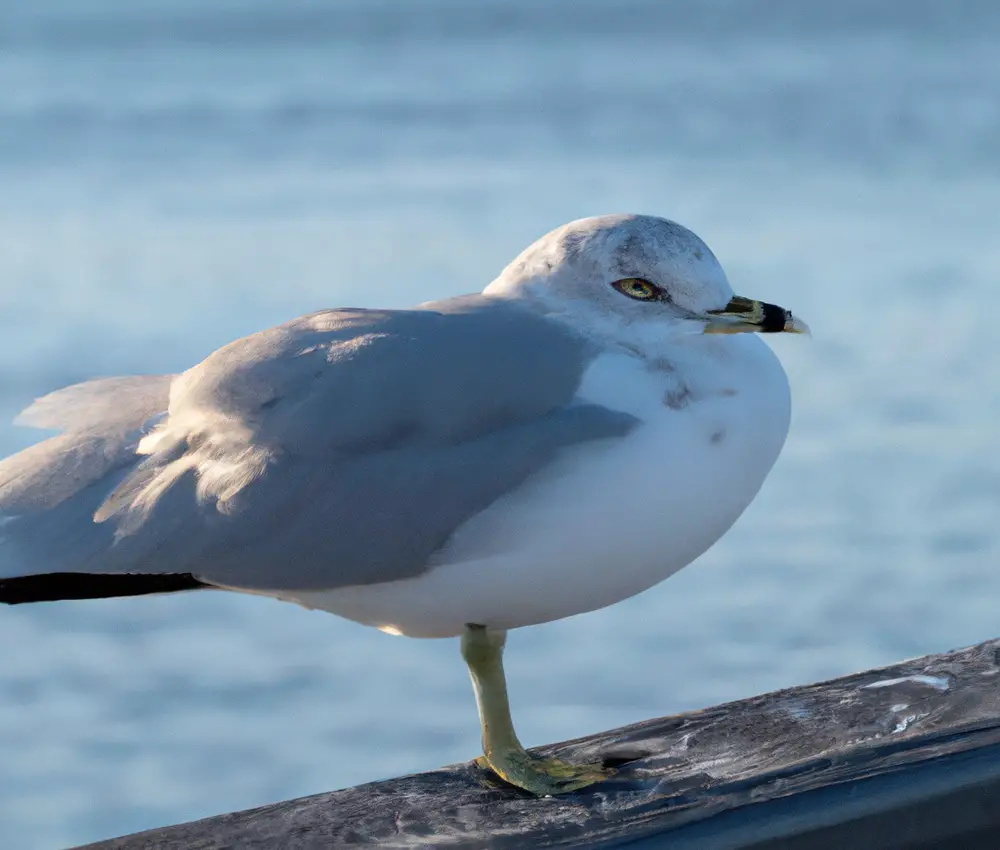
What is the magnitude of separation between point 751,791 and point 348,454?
57 centimetres

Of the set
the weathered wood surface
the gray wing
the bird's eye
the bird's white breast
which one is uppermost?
the bird's eye

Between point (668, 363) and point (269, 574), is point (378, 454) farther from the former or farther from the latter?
point (668, 363)

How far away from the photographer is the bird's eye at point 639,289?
2.03 m

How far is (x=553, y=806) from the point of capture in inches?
77.5

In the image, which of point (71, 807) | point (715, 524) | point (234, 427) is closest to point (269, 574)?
point (234, 427)

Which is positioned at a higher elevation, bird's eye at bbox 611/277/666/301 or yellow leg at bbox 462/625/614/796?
bird's eye at bbox 611/277/666/301

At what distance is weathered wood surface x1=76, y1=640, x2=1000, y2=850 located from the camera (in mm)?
1703

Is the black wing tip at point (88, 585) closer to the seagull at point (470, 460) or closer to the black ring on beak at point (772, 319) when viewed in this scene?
the seagull at point (470, 460)

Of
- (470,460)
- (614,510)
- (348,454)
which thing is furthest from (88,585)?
(614,510)

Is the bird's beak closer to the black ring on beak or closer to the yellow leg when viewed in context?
the black ring on beak

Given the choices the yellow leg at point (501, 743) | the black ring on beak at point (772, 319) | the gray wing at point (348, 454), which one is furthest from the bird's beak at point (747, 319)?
the yellow leg at point (501, 743)

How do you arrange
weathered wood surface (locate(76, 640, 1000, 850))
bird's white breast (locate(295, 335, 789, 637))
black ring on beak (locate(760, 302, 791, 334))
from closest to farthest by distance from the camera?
weathered wood surface (locate(76, 640, 1000, 850)) < bird's white breast (locate(295, 335, 789, 637)) < black ring on beak (locate(760, 302, 791, 334))

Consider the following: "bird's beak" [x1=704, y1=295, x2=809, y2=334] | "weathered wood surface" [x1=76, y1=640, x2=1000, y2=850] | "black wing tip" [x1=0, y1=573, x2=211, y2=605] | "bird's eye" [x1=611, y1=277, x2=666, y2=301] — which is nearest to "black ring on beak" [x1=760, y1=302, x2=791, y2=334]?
"bird's beak" [x1=704, y1=295, x2=809, y2=334]

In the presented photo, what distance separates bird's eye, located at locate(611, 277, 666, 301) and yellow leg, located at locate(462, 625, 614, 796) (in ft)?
1.36
